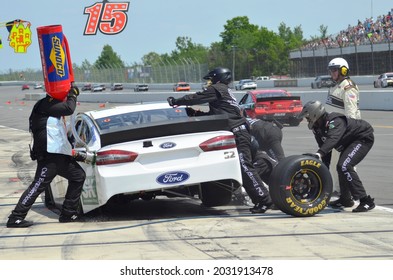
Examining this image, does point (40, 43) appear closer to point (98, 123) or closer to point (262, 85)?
point (98, 123)

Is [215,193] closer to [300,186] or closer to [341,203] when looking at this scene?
[300,186]

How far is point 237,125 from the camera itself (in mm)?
9445

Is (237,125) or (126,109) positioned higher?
(126,109)

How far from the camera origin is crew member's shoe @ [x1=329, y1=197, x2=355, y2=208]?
386 inches

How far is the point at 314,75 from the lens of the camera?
3027 inches

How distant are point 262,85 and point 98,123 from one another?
7063cm

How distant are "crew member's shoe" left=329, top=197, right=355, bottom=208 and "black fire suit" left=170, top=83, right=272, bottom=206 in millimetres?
1086

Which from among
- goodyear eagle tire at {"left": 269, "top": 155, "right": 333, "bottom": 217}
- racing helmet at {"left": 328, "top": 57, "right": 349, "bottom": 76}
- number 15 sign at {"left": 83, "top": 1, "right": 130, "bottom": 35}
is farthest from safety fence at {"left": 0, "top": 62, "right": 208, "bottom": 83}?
goodyear eagle tire at {"left": 269, "top": 155, "right": 333, "bottom": 217}

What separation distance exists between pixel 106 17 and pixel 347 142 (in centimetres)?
1979

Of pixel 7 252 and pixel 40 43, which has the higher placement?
pixel 40 43

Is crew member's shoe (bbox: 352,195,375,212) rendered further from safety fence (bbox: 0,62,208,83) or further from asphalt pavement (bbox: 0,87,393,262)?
safety fence (bbox: 0,62,208,83)

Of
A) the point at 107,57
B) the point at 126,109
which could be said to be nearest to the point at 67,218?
the point at 126,109

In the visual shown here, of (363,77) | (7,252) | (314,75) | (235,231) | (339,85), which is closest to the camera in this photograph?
(7,252)
